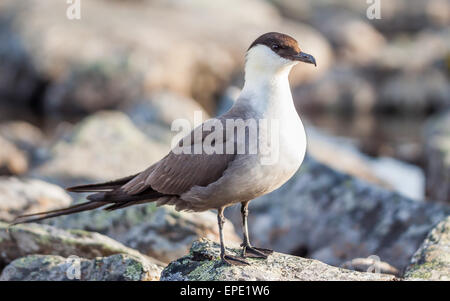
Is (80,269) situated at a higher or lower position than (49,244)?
lower

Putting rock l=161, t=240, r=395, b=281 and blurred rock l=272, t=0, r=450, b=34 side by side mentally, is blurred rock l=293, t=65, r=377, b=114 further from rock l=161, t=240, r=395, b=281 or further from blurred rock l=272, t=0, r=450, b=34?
rock l=161, t=240, r=395, b=281

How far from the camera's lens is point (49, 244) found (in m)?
6.91

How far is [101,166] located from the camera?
36.0 ft

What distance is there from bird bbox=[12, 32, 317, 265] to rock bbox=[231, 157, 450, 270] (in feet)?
8.58

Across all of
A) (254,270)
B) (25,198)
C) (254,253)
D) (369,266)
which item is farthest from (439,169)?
(254,270)

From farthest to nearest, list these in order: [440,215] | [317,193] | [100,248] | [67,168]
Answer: [67,168]
[317,193]
[440,215]
[100,248]

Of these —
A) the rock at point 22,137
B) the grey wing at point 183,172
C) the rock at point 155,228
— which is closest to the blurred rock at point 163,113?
the rock at point 22,137

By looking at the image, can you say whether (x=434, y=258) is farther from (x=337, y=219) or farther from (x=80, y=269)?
(x=80, y=269)

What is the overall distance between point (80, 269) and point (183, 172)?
1349 millimetres

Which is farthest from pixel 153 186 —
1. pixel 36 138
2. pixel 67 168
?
pixel 36 138

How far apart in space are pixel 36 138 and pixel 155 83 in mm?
6105

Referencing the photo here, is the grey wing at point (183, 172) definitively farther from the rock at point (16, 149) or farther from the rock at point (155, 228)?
the rock at point (16, 149)

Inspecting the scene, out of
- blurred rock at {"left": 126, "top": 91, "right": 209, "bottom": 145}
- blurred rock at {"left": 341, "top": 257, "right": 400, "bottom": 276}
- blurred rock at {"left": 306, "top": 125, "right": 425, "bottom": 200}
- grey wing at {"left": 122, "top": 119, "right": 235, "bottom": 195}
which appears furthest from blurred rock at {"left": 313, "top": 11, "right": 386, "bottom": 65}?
grey wing at {"left": 122, "top": 119, "right": 235, "bottom": 195}

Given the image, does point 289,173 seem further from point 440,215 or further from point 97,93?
point 97,93
